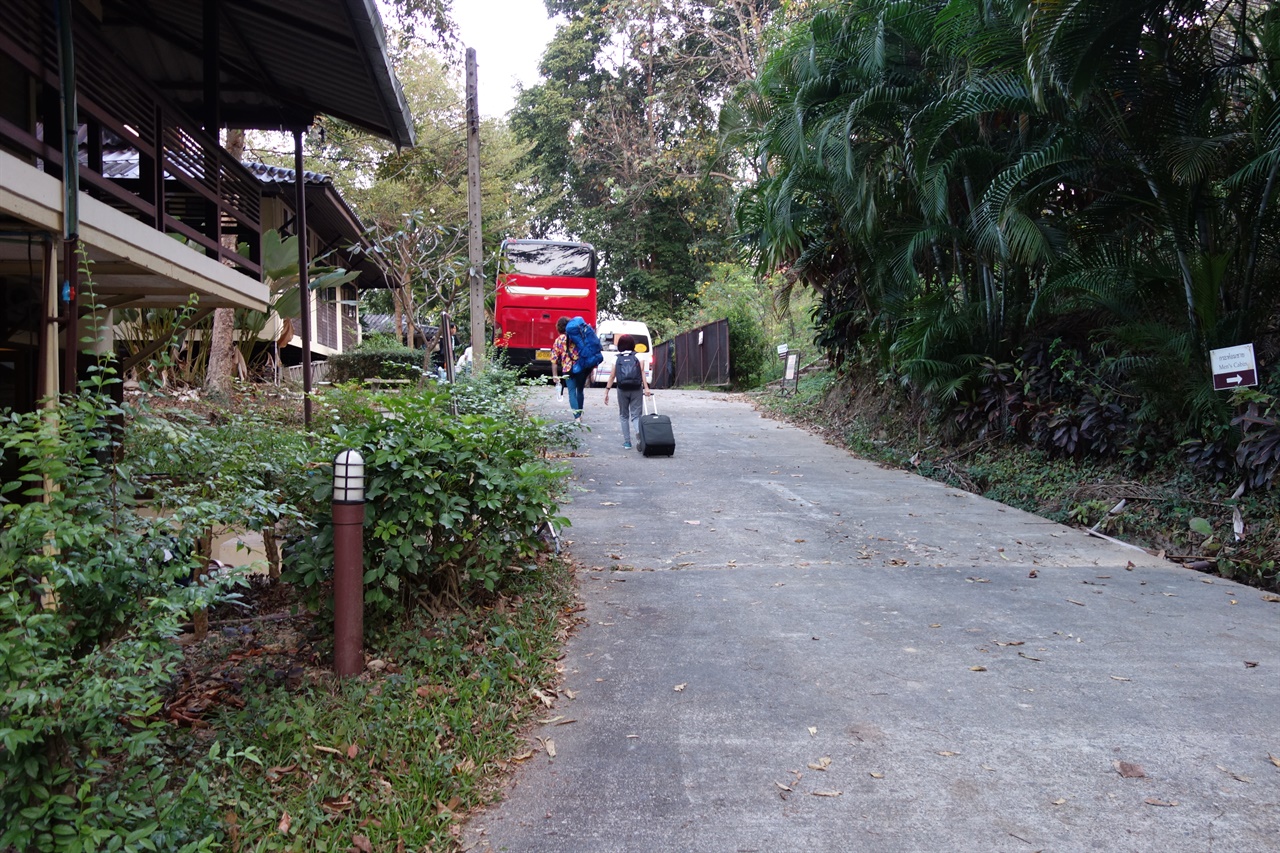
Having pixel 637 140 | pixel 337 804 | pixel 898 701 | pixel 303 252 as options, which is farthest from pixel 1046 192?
pixel 637 140

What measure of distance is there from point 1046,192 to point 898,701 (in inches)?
267

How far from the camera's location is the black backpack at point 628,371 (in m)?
11.8

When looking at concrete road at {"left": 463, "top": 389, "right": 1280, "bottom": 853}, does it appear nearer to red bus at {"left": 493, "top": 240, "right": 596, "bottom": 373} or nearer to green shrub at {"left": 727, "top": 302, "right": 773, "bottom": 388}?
red bus at {"left": 493, "top": 240, "right": 596, "bottom": 373}

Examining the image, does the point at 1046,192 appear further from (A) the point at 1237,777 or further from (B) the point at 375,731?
(B) the point at 375,731

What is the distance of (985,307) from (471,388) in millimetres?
6923

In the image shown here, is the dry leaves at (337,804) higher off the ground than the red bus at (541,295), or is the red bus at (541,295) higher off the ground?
the red bus at (541,295)

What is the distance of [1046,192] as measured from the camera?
30.6 ft

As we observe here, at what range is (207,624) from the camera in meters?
5.35

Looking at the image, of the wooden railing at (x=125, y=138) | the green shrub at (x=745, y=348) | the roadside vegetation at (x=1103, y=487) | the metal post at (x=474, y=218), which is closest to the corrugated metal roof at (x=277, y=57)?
the wooden railing at (x=125, y=138)

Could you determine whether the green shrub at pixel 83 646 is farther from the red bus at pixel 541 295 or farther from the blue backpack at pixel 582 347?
the red bus at pixel 541 295

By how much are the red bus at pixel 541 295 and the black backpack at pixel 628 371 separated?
11.5 metres

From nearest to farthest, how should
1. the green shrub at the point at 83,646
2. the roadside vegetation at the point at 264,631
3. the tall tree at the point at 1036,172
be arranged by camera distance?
the green shrub at the point at 83,646
the roadside vegetation at the point at 264,631
the tall tree at the point at 1036,172

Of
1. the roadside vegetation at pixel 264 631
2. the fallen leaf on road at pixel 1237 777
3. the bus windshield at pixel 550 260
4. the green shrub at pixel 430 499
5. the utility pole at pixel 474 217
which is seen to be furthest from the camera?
the bus windshield at pixel 550 260

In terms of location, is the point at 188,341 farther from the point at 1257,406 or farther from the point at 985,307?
the point at 1257,406
